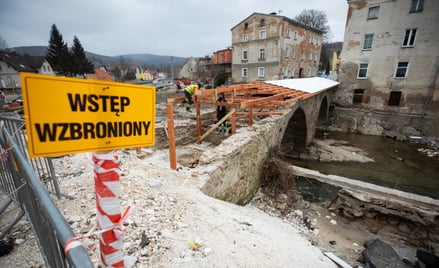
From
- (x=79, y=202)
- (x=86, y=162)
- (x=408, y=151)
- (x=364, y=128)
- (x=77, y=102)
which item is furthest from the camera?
(x=364, y=128)

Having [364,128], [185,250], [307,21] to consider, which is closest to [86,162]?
[185,250]

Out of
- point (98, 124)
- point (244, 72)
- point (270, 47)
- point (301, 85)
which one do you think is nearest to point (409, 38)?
point (301, 85)

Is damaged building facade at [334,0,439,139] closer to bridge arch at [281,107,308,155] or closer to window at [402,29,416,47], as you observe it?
window at [402,29,416,47]

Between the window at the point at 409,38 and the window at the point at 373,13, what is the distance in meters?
2.53

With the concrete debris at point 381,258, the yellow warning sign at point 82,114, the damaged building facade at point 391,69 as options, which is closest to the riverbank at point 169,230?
the yellow warning sign at point 82,114

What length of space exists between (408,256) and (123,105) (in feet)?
25.5

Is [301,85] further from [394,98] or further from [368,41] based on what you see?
[394,98]

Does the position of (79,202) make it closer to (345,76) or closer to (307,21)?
(345,76)

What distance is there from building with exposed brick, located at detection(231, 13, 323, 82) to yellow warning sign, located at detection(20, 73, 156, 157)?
78.0ft

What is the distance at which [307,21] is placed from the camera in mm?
35062

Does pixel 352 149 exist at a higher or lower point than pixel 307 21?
lower

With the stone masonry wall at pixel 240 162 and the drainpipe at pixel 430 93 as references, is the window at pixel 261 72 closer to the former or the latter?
the drainpipe at pixel 430 93

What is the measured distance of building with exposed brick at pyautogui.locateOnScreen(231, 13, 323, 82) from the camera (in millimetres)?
21625

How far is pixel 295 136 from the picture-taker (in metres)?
11.3
